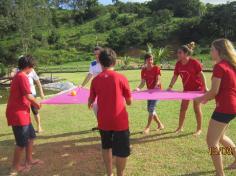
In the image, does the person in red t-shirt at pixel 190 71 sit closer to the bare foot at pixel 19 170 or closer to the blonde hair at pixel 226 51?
the blonde hair at pixel 226 51

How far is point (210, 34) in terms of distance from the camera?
5903 centimetres

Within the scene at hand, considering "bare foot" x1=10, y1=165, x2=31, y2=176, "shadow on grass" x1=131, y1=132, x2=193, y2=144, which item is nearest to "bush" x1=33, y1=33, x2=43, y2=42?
"shadow on grass" x1=131, y1=132, x2=193, y2=144

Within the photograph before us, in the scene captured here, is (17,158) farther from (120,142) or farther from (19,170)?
(120,142)

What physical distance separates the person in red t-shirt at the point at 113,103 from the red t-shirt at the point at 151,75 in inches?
111

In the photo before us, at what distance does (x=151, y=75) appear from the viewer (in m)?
7.93

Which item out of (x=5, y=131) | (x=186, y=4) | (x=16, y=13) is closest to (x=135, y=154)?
(x=5, y=131)

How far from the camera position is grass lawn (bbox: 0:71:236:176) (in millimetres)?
5914

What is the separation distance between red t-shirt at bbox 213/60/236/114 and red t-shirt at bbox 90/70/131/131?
45.1 inches

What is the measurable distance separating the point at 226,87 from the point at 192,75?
249cm

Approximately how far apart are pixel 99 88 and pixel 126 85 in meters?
0.34

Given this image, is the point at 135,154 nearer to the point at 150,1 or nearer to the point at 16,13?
the point at 16,13

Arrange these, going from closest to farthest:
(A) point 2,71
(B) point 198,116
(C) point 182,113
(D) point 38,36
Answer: (B) point 198,116, (C) point 182,113, (A) point 2,71, (D) point 38,36

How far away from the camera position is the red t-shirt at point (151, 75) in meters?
7.91

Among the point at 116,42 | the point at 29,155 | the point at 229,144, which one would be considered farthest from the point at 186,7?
the point at 229,144
